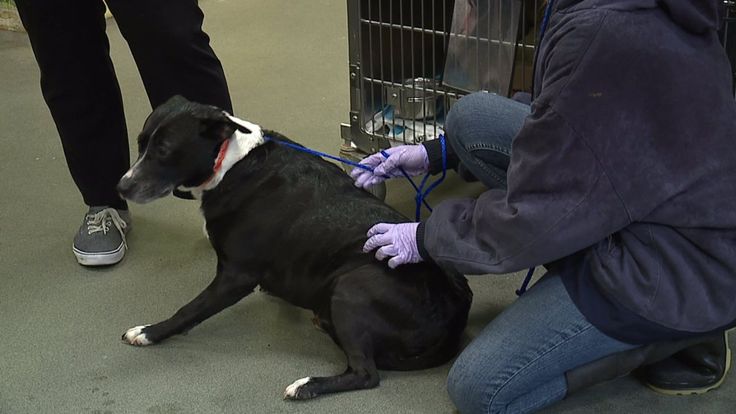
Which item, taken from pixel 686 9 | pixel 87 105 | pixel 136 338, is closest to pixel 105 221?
pixel 87 105

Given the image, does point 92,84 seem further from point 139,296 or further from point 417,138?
point 417,138

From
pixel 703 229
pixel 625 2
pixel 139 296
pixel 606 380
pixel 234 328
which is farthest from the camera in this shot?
pixel 139 296

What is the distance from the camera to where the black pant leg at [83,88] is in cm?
204

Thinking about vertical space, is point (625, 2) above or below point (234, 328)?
above

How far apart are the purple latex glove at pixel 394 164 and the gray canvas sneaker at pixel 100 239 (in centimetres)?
68

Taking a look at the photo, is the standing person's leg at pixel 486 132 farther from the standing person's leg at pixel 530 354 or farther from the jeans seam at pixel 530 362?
the jeans seam at pixel 530 362

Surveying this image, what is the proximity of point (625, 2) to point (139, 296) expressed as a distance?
1.33 metres

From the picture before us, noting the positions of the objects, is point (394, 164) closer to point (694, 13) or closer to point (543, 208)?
point (543, 208)

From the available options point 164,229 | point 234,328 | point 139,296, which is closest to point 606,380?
Result: point 234,328

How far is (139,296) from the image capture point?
2.09 meters

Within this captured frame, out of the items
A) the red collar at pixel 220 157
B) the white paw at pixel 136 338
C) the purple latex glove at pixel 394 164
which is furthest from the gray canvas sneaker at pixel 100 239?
the purple latex glove at pixel 394 164

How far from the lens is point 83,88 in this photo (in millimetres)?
2143

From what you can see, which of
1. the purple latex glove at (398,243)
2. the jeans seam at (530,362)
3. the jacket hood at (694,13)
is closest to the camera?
the jacket hood at (694,13)

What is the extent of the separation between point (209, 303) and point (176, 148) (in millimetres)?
340
